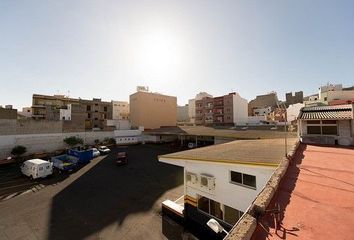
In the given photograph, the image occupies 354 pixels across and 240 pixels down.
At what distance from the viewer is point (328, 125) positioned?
58.1ft

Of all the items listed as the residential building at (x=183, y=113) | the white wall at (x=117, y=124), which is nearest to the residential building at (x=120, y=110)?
the white wall at (x=117, y=124)

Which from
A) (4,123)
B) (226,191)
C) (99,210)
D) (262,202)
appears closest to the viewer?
(262,202)

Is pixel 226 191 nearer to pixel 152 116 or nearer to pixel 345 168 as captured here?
pixel 345 168

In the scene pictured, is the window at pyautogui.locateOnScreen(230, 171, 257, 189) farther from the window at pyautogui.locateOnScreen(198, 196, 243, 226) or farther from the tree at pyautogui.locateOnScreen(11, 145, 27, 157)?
the tree at pyautogui.locateOnScreen(11, 145, 27, 157)

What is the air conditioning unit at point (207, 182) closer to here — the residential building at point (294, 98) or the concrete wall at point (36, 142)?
the concrete wall at point (36, 142)

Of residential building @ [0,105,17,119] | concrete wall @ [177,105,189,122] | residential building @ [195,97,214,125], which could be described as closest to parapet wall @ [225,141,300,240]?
residential building @ [0,105,17,119]

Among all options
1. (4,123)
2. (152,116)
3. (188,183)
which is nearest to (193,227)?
(188,183)

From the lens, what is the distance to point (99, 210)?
18141mm

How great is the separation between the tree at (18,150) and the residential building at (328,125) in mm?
48578

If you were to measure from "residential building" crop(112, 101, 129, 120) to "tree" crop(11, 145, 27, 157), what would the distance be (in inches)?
1537

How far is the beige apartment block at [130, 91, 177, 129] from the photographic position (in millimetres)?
64250

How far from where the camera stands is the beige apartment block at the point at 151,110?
64250 mm

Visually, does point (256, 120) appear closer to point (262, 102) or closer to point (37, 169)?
point (262, 102)

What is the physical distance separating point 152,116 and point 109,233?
5278 cm
